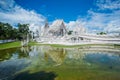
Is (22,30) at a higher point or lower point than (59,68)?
higher

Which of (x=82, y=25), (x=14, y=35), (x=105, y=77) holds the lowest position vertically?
(x=105, y=77)

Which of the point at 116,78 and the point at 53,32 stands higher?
the point at 53,32

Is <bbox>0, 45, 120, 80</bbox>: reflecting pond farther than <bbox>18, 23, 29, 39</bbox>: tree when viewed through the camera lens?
No

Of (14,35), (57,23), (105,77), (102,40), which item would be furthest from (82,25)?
(105,77)

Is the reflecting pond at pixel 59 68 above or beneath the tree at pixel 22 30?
beneath

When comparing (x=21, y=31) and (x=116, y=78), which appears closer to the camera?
(x=116, y=78)

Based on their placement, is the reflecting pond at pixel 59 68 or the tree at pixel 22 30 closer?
the reflecting pond at pixel 59 68

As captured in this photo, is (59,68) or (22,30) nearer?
(59,68)

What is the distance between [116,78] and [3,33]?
210 ft

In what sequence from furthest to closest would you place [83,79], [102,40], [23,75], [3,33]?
[3,33] < [102,40] < [23,75] < [83,79]

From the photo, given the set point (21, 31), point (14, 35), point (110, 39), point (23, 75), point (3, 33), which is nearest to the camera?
point (23, 75)

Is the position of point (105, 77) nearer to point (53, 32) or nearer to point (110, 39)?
point (110, 39)

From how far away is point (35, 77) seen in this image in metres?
14.7

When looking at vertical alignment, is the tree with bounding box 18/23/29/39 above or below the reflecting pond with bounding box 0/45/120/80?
above
